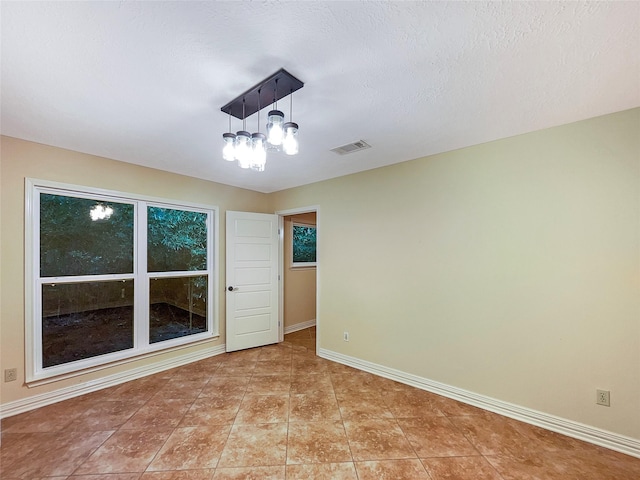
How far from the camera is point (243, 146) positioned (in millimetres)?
1713

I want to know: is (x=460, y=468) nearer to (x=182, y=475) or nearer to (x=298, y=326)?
(x=182, y=475)

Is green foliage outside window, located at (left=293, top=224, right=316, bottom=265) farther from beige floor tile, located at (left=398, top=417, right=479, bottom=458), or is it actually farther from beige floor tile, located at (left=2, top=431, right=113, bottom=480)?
beige floor tile, located at (left=2, top=431, right=113, bottom=480)

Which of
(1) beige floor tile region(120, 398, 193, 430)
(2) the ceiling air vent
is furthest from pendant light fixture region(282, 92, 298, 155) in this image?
(1) beige floor tile region(120, 398, 193, 430)

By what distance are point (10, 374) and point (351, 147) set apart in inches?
148

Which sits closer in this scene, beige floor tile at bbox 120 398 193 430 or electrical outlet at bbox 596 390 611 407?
electrical outlet at bbox 596 390 611 407

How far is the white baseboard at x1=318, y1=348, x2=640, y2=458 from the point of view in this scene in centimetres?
186

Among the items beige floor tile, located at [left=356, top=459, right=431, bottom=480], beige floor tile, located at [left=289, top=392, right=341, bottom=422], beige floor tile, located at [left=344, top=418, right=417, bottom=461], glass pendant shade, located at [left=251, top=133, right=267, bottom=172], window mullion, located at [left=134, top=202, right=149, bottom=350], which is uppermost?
glass pendant shade, located at [left=251, top=133, right=267, bottom=172]

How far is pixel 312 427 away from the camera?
212 cm

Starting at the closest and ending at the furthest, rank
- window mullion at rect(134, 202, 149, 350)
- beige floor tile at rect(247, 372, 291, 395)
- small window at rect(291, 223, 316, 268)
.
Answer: beige floor tile at rect(247, 372, 291, 395)
window mullion at rect(134, 202, 149, 350)
small window at rect(291, 223, 316, 268)

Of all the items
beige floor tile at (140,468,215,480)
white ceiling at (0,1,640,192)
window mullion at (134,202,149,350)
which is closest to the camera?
white ceiling at (0,1,640,192)

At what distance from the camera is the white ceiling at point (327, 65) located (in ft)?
3.77

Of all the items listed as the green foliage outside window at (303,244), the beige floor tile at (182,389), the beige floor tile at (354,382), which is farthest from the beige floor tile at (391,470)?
the green foliage outside window at (303,244)

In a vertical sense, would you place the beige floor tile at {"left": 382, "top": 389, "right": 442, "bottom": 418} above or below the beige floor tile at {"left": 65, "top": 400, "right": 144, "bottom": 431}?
below

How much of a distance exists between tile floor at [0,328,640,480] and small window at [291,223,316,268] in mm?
2524
